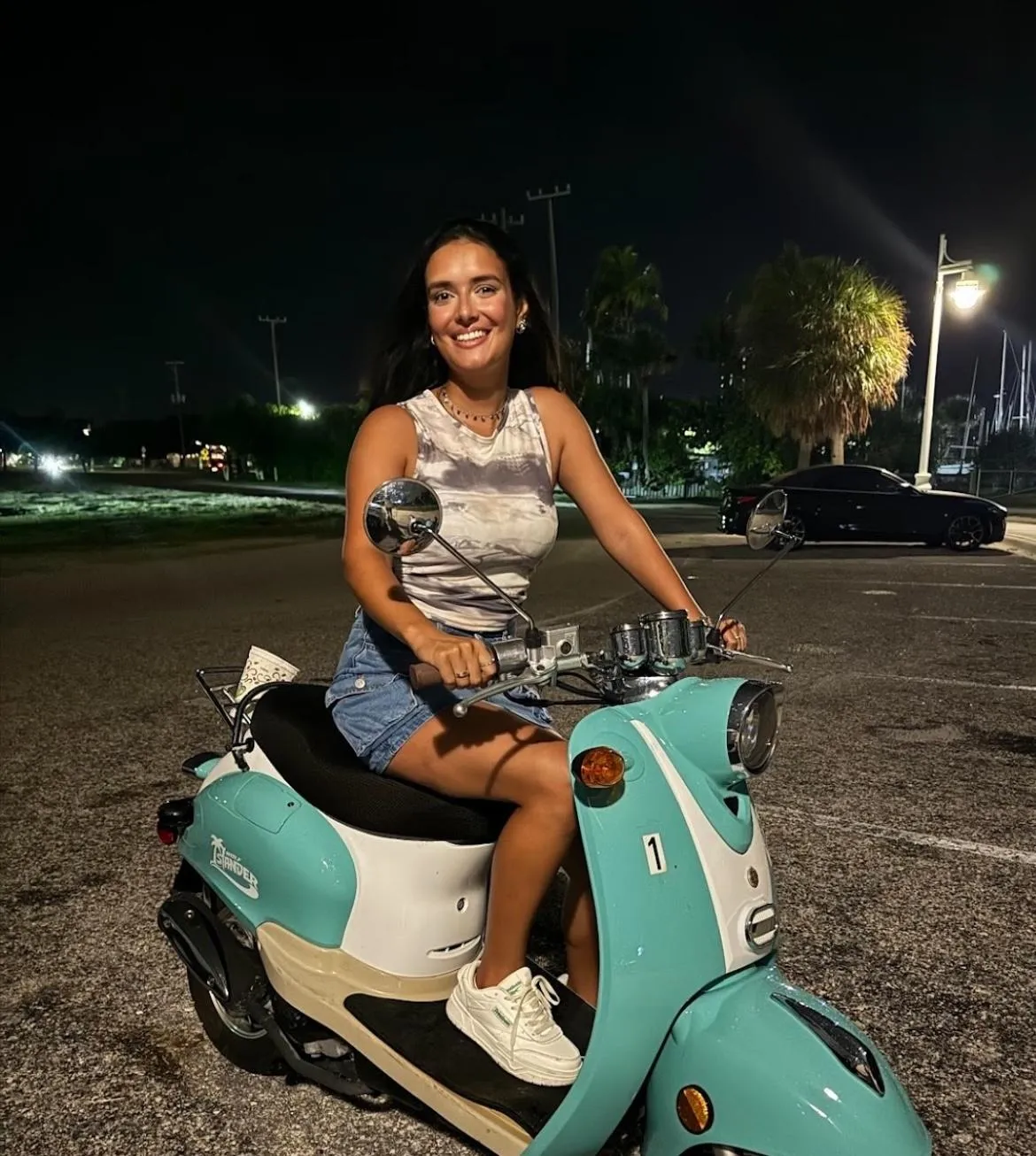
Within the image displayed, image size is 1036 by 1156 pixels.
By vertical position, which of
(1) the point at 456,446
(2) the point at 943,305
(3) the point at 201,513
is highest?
(2) the point at 943,305

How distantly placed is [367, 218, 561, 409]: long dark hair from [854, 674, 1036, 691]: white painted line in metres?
4.42

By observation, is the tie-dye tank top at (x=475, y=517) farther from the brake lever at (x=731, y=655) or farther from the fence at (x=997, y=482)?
the fence at (x=997, y=482)

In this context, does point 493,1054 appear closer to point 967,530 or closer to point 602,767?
point 602,767

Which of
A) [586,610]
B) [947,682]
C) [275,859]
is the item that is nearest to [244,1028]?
[275,859]

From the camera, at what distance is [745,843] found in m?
1.76

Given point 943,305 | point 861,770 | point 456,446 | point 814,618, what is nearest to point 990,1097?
point 456,446

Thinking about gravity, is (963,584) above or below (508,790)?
below

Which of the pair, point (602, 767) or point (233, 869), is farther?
point (233, 869)

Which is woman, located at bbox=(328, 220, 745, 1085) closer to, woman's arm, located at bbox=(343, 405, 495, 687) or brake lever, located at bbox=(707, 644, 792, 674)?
woman's arm, located at bbox=(343, 405, 495, 687)

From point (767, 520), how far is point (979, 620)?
6878mm

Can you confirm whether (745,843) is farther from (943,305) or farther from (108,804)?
(943,305)

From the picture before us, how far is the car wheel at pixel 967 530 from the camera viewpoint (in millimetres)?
13641

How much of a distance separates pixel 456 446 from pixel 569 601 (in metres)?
6.77

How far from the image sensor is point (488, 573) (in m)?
2.19
